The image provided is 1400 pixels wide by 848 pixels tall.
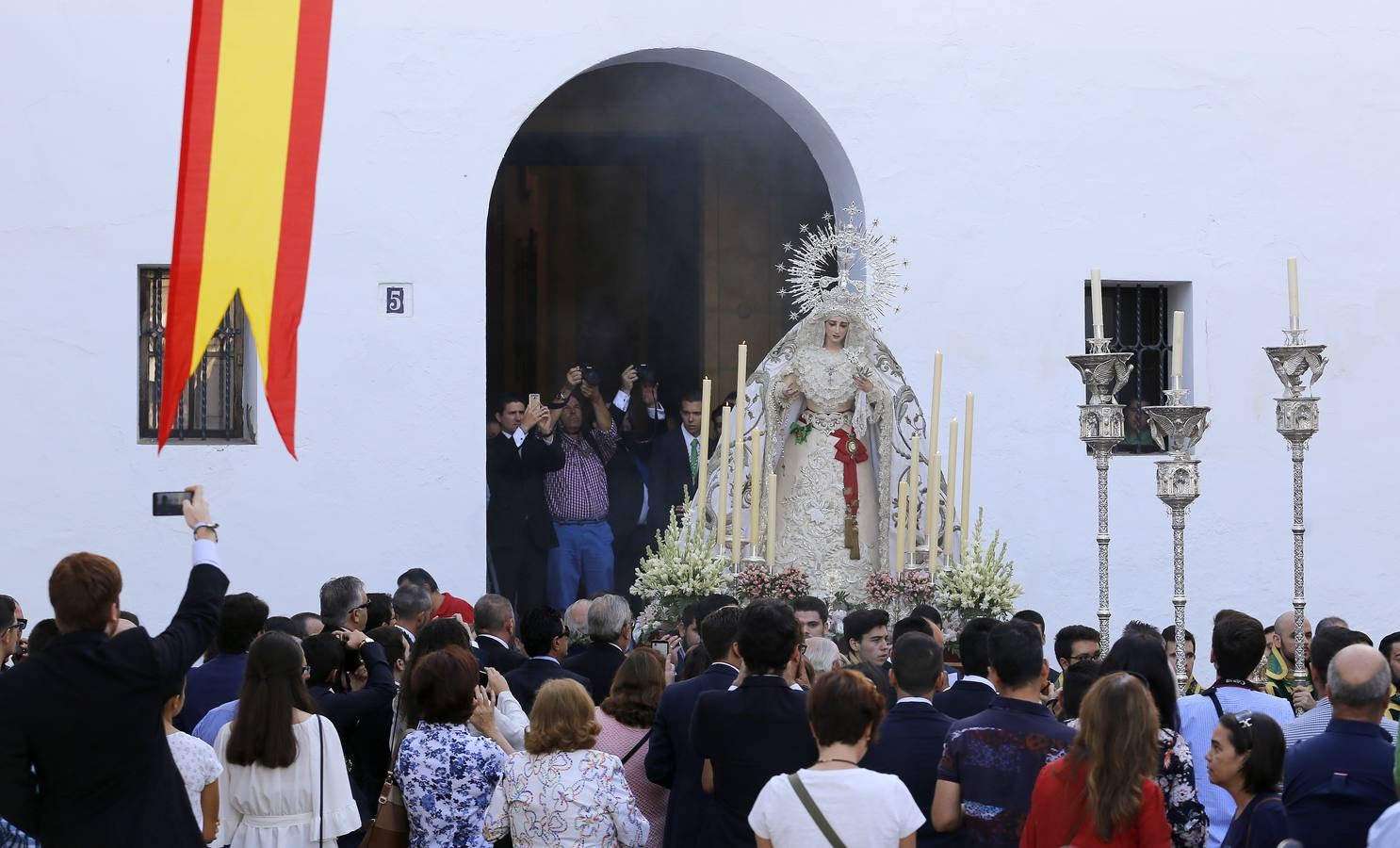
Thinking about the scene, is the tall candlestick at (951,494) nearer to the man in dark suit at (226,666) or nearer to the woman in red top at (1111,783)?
the man in dark suit at (226,666)

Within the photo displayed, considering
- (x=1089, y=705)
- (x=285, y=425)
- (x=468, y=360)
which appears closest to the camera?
(x=1089, y=705)

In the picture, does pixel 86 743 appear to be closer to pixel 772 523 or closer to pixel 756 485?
pixel 772 523

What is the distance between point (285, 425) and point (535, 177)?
19.9ft

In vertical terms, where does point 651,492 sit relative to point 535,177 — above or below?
below

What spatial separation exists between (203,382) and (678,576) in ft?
11.6

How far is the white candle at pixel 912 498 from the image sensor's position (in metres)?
9.66

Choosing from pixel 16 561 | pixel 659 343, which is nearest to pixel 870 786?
pixel 16 561

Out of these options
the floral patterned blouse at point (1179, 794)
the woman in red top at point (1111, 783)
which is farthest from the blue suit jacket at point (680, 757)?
the woman in red top at point (1111, 783)

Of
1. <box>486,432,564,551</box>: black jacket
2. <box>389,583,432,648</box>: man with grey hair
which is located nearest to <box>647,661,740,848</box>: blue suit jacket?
<box>389,583,432,648</box>: man with grey hair

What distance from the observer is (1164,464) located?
789cm

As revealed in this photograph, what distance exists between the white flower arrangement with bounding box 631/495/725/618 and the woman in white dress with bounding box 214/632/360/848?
3.91 metres

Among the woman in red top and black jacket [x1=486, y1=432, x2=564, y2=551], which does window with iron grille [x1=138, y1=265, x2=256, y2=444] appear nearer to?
black jacket [x1=486, y1=432, x2=564, y2=551]

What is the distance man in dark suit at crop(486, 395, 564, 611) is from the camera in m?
12.1

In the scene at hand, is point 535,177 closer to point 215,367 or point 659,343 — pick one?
point 659,343
